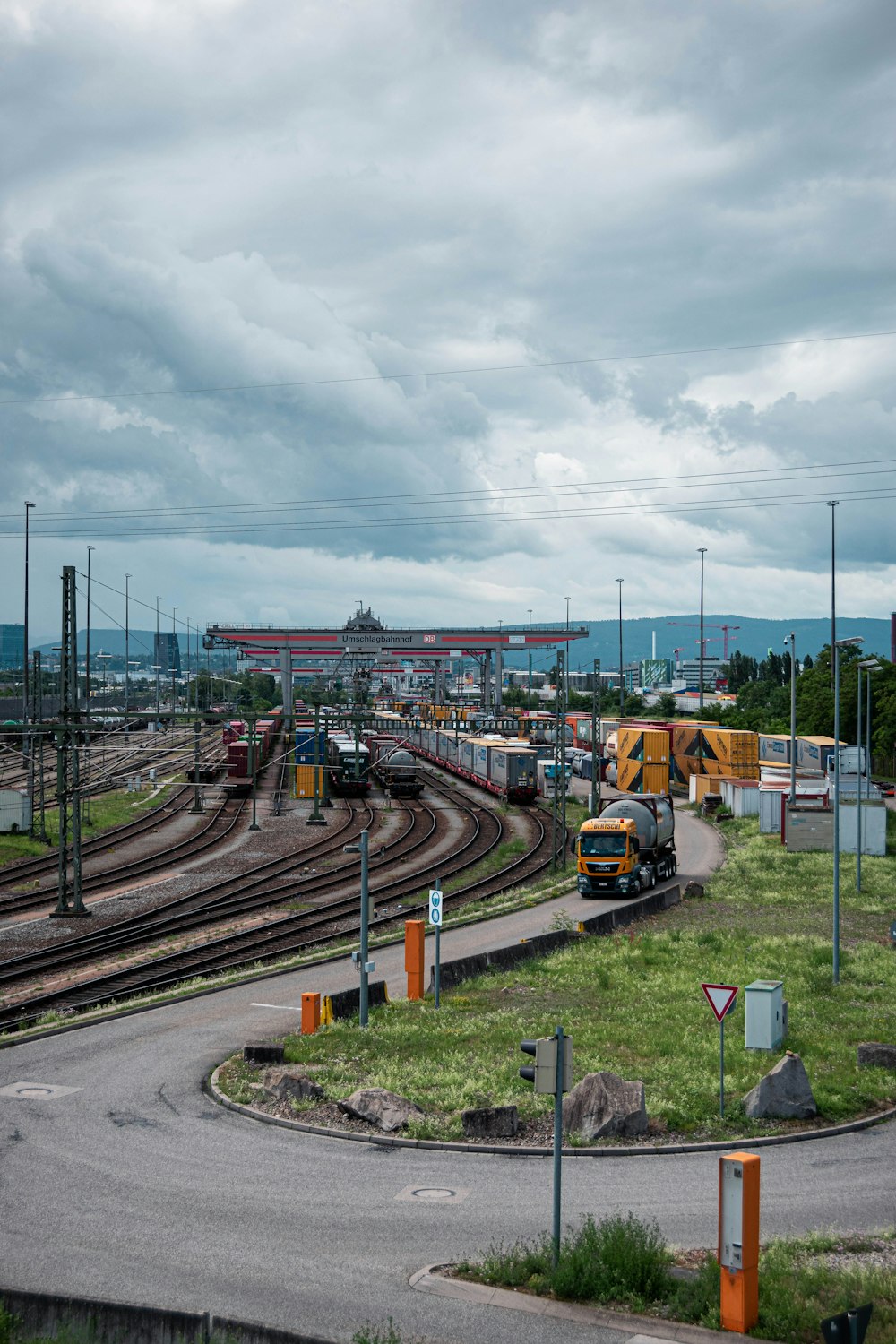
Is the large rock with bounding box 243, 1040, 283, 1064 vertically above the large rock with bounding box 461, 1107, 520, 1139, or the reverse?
the large rock with bounding box 461, 1107, 520, 1139

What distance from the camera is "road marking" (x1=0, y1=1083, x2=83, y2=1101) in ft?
61.2

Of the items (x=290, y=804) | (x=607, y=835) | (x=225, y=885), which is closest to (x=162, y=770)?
(x=290, y=804)

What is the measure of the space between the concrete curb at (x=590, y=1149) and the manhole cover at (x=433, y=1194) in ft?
4.60

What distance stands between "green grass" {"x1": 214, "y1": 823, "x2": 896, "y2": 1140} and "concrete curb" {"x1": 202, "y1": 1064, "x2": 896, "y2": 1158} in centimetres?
28

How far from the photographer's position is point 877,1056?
62.2ft

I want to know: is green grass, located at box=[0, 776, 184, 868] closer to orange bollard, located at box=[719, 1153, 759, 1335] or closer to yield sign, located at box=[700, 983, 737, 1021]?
yield sign, located at box=[700, 983, 737, 1021]

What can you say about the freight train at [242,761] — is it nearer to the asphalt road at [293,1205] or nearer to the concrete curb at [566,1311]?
the asphalt road at [293,1205]

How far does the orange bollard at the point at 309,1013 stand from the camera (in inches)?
866

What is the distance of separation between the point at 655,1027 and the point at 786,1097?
4.92 meters

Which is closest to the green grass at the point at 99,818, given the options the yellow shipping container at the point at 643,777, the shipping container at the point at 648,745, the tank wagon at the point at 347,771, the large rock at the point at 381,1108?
the tank wagon at the point at 347,771

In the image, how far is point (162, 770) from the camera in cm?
8756

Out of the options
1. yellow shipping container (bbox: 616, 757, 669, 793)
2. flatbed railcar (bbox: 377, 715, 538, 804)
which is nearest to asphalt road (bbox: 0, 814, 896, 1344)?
flatbed railcar (bbox: 377, 715, 538, 804)

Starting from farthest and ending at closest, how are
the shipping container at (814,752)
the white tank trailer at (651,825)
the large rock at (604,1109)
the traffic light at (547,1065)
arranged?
1. the shipping container at (814,752)
2. the white tank trailer at (651,825)
3. the large rock at (604,1109)
4. the traffic light at (547,1065)

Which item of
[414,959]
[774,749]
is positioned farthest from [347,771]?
[414,959]
